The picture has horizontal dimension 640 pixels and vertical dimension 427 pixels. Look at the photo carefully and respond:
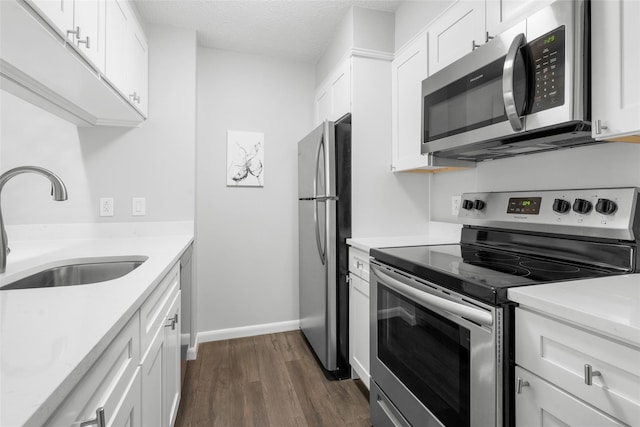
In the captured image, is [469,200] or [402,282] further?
[469,200]

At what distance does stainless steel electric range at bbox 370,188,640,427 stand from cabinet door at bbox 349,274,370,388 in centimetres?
19

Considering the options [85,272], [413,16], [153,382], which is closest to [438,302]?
[153,382]

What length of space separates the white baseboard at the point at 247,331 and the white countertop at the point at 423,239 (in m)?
1.32

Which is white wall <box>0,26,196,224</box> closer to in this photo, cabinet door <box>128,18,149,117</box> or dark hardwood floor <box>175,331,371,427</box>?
cabinet door <box>128,18,149,117</box>

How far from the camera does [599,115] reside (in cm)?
100

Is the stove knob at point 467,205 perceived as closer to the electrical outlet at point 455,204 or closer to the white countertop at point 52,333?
the electrical outlet at point 455,204

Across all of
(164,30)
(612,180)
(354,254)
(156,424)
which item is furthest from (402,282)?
(164,30)

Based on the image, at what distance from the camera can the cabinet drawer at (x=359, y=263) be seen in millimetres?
1863

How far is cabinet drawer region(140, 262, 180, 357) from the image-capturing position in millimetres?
1000

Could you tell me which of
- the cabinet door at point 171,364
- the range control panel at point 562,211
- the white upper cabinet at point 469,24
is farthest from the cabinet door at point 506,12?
the cabinet door at point 171,364

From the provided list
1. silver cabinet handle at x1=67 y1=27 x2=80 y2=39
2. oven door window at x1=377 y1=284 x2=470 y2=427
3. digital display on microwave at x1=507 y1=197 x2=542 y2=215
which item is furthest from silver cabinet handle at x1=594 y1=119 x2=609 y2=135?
silver cabinet handle at x1=67 y1=27 x2=80 y2=39

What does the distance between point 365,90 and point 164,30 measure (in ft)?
5.03

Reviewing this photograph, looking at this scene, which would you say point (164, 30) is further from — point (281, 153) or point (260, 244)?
point (260, 244)

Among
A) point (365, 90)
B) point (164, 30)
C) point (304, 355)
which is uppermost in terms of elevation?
point (164, 30)
